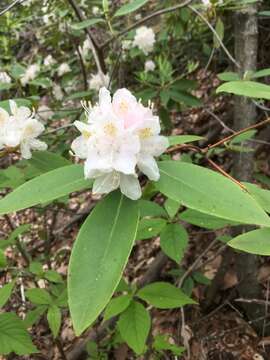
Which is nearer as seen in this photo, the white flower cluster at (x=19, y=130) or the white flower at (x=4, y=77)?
the white flower cluster at (x=19, y=130)

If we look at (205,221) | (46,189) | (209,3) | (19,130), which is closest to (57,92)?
(209,3)

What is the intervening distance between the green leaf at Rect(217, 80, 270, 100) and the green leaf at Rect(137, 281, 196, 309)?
82 centimetres

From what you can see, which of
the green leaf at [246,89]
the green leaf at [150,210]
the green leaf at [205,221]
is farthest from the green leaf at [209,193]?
the green leaf at [150,210]

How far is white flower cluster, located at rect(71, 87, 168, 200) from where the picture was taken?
3.51 feet

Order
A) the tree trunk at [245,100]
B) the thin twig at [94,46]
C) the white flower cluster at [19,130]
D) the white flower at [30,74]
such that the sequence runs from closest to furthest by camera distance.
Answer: the white flower cluster at [19,130] → the tree trunk at [245,100] → the thin twig at [94,46] → the white flower at [30,74]

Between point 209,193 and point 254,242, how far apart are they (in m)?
0.19

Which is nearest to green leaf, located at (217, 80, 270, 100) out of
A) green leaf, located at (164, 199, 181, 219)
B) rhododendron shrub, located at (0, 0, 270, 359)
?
rhododendron shrub, located at (0, 0, 270, 359)

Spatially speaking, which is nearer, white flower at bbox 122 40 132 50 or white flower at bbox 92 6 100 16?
white flower at bbox 92 6 100 16

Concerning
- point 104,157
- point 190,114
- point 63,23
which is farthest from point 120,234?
point 190,114

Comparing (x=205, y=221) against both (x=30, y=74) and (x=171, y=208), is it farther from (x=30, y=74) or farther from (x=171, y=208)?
(x=30, y=74)

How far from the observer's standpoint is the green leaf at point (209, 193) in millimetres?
959

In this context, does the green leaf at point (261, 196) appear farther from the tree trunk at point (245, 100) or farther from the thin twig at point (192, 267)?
the thin twig at point (192, 267)

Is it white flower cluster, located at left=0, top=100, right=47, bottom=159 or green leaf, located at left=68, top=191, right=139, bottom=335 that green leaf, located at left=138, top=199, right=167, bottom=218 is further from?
green leaf, located at left=68, top=191, right=139, bottom=335

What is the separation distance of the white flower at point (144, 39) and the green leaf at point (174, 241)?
6.74 feet
